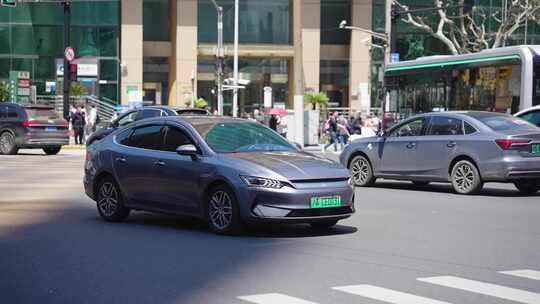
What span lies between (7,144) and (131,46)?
1219 inches

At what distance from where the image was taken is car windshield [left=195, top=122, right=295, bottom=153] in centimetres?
1201

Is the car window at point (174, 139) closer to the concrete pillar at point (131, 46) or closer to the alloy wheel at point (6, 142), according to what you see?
the alloy wheel at point (6, 142)

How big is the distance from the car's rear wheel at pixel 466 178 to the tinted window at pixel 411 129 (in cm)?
122

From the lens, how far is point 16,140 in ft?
105

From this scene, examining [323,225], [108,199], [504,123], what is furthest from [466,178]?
[108,199]

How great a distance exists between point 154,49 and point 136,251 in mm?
57312

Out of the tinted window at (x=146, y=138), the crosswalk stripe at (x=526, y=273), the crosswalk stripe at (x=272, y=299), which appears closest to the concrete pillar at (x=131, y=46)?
the tinted window at (x=146, y=138)

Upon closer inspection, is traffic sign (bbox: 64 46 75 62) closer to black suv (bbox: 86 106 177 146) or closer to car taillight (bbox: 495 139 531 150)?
black suv (bbox: 86 106 177 146)

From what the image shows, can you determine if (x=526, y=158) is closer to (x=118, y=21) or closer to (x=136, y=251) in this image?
(x=136, y=251)

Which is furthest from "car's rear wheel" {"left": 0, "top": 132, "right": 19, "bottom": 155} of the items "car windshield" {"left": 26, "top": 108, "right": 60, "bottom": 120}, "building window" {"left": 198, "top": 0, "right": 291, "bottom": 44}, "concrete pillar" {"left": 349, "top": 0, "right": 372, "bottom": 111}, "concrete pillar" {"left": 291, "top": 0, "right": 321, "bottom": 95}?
"concrete pillar" {"left": 349, "top": 0, "right": 372, "bottom": 111}

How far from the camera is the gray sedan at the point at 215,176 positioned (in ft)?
36.2

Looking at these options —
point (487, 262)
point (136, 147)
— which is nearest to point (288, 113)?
point (136, 147)

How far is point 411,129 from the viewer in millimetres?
18734

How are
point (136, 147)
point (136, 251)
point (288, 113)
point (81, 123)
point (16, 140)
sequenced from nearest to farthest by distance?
point (136, 251) → point (136, 147) → point (16, 140) → point (81, 123) → point (288, 113)
